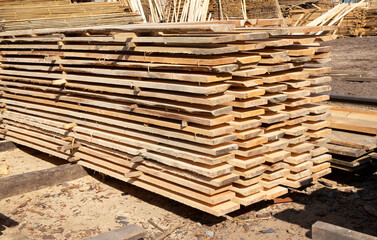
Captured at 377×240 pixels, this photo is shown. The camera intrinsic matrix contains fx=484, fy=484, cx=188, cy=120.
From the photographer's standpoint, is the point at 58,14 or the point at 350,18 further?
the point at 350,18

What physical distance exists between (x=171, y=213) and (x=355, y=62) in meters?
12.0

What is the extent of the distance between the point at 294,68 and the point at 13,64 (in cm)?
519

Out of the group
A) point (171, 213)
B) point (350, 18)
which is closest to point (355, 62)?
point (350, 18)

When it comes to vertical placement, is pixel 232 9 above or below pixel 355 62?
above

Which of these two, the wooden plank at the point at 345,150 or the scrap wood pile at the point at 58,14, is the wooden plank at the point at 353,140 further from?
the scrap wood pile at the point at 58,14

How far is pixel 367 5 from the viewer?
75.6 feet

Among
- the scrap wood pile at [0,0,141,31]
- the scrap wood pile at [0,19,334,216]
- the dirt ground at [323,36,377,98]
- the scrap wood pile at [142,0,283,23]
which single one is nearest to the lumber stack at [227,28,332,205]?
the scrap wood pile at [0,19,334,216]

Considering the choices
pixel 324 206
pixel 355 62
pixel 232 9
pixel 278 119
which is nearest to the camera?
pixel 278 119

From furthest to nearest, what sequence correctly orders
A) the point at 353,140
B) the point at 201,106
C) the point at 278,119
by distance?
the point at 353,140 → the point at 278,119 → the point at 201,106

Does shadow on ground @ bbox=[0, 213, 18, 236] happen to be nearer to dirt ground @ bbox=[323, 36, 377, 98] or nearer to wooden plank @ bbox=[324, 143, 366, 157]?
wooden plank @ bbox=[324, 143, 366, 157]

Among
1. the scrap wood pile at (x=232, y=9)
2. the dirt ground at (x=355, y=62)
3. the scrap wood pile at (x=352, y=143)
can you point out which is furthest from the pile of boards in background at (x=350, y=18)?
the scrap wood pile at (x=352, y=143)

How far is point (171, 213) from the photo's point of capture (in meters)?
6.29

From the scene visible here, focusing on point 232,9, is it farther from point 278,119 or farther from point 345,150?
point 278,119

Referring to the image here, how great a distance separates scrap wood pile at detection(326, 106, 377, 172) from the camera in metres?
6.49
